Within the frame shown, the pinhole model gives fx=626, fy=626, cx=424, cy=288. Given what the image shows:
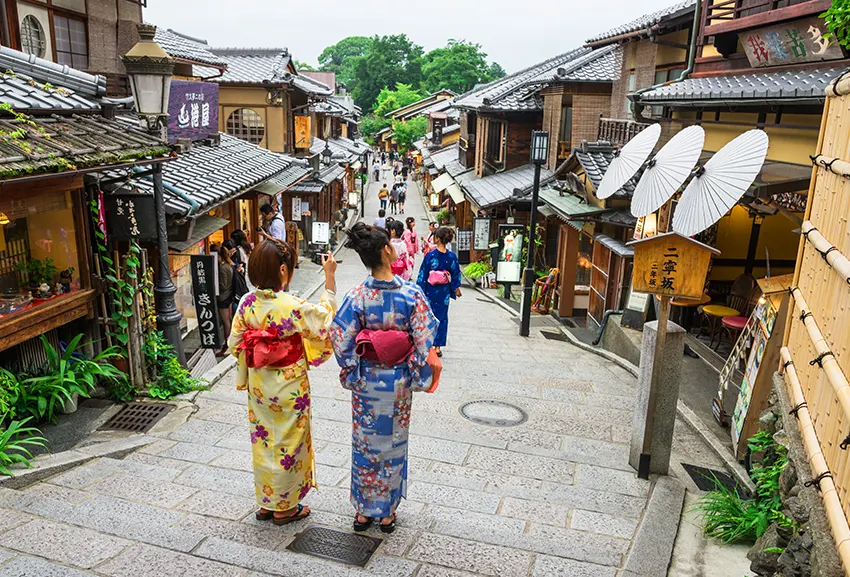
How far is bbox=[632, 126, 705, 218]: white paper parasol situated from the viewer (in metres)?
7.08

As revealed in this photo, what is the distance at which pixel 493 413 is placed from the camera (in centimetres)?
837

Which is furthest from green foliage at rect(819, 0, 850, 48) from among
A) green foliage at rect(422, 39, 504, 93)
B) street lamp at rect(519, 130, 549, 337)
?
green foliage at rect(422, 39, 504, 93)

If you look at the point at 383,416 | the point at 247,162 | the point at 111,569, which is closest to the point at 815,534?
the point at 383,416

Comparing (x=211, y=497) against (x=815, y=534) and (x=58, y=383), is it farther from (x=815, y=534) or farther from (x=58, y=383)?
(x=815, y=534)

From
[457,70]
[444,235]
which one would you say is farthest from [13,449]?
[457,70]

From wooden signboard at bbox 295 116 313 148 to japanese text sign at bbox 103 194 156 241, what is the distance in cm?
1739

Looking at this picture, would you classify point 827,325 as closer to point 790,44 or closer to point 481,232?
point 790,44

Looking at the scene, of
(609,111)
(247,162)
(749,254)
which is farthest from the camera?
(609,111)

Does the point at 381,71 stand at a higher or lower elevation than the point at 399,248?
higher

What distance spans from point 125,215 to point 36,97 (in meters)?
1.57

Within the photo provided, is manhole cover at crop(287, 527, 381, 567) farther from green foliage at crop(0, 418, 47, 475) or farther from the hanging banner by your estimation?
→ the hanging banner

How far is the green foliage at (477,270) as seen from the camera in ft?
76.1

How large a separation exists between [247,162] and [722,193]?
11.1 meters

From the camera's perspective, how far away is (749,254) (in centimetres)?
1309
